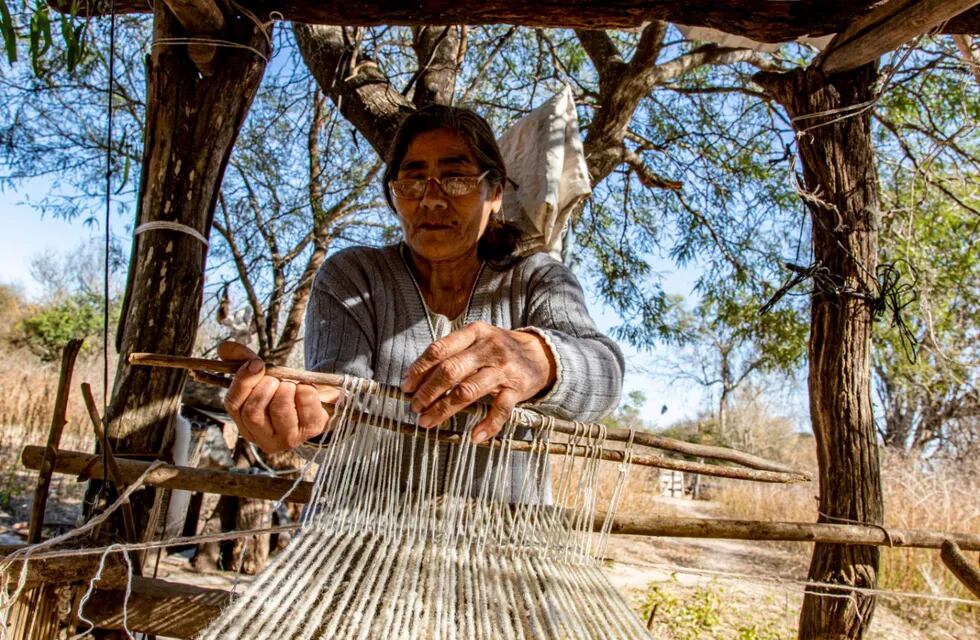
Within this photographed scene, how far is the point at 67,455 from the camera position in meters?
1.37

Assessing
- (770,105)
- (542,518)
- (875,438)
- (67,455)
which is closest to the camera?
(542,518)

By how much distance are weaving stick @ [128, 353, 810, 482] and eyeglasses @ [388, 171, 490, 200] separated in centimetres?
63

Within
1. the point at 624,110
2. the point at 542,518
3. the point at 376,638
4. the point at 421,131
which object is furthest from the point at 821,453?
the point at 624,110

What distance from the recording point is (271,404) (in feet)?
3.36

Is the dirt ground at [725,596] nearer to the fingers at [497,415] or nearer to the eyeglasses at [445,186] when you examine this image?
the fingers at [497,415]

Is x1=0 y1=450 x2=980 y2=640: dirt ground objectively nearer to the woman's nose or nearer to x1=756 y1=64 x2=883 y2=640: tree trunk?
x1=756 y1=64 x2=883 y2=640: tree trunk

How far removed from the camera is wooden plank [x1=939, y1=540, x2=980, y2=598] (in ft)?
5.43

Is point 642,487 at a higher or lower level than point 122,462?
lower

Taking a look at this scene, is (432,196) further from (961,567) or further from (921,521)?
(921,521)

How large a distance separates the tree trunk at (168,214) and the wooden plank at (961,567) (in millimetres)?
2140

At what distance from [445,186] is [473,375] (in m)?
0.71

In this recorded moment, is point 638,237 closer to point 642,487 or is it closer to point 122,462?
point 122,462

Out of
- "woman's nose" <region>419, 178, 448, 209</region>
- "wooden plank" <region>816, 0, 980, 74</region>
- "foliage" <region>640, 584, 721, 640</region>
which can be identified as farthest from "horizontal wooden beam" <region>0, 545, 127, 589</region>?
"foliage" <region>640, 584, 721, 640</region>

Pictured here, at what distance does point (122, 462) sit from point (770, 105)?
466 centimetres
